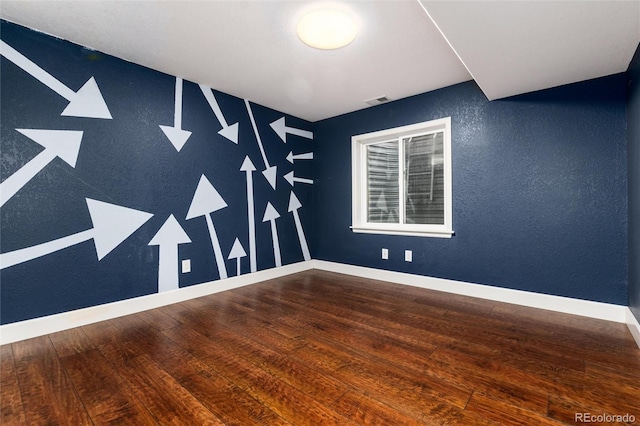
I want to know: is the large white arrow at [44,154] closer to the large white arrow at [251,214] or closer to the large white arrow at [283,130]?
the large white arrow at [251,214]

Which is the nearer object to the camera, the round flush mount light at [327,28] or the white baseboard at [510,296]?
the round flush mount light at [327,28]

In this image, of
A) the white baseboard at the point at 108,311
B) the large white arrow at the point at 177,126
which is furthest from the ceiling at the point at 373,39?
the white baseboard at the point at 108,311

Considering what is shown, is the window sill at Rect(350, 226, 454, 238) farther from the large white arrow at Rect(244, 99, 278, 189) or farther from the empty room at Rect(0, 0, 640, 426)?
the large white arrow at Rect(244, 99, 278, 189)

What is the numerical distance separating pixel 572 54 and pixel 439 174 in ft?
5.31

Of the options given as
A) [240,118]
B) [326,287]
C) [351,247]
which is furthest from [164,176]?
[351,247]

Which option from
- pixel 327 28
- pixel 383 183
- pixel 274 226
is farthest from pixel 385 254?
pixel 327 28

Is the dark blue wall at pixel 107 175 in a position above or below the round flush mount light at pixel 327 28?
below

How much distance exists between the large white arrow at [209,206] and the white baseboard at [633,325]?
368 cm

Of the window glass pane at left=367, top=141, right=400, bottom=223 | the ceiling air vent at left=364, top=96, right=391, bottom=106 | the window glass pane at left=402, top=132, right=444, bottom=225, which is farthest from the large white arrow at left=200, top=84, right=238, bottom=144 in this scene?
the window glass pane at left=402, top=132, right=444, bottom=225

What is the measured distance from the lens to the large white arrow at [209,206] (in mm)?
3191

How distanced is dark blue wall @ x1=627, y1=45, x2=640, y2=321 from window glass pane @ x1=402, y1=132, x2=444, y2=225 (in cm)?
155

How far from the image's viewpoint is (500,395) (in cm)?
145

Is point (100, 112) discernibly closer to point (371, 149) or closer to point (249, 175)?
point (249, 175)

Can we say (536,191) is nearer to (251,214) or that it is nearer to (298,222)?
(298,222)
